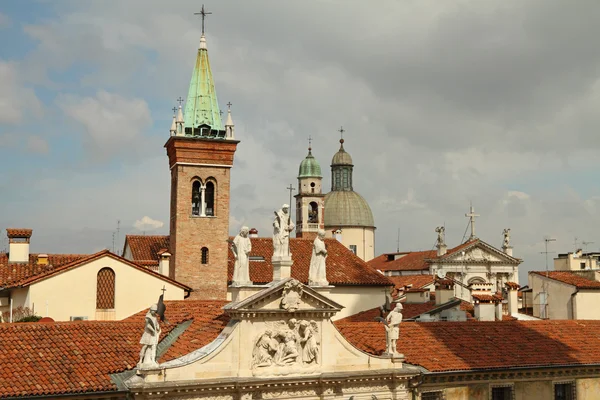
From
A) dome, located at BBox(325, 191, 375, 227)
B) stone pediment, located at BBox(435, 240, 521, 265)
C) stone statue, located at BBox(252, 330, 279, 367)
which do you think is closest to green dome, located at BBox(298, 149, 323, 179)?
dome, located at BBox(325, 191, 375, 227)

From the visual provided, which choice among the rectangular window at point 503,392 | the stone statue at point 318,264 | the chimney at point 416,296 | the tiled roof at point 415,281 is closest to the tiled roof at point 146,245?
the chimney at point 416,296

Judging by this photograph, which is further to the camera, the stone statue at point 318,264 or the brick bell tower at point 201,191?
the brick bell tower at point 201,191

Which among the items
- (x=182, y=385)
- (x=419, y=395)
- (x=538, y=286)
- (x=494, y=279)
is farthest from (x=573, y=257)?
(x=182, y=385)

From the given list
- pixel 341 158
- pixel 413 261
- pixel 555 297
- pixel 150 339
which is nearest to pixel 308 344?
pixel 150 339

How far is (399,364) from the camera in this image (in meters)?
24.3

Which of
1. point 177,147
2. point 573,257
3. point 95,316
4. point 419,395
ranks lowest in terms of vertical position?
point 419,395

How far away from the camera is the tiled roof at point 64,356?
20.5 m

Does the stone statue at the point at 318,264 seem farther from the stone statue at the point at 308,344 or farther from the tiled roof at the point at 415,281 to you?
the tiled roof at the point at 415,281

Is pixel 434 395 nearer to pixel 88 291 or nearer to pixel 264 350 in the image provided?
pixel 264 350

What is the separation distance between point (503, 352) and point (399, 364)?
464 cm

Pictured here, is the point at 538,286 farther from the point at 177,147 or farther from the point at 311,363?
the point at 311,363

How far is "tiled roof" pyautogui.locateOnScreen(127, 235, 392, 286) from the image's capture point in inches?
1695

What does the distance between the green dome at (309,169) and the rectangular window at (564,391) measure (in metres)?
56.9

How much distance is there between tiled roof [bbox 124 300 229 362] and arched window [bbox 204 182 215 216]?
48.1 feet
